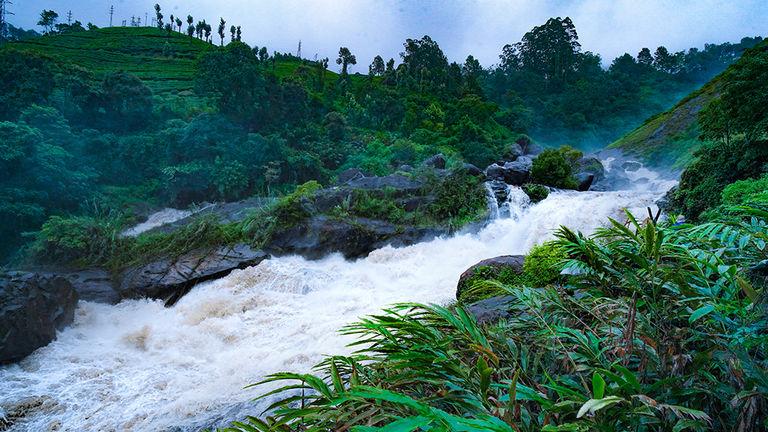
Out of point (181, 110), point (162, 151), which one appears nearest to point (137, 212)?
point (162, 151)

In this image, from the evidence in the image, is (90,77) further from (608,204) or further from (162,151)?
(608,204)

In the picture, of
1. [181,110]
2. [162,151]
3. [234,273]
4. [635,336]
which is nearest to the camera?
[635,336]

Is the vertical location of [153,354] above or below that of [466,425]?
below

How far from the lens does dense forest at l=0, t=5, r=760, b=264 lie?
48.5 ft

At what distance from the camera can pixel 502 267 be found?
6.19m

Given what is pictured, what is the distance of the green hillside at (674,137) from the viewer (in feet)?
63.9

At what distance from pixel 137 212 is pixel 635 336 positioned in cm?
1922

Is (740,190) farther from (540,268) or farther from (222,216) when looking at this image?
(222,216)

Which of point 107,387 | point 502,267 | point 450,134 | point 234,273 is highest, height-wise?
point 450,134

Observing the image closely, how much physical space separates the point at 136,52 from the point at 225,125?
3039 cm

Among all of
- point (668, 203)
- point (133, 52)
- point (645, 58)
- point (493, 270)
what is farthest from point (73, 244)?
point (645, 58)

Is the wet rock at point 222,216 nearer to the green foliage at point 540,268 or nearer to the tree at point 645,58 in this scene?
the green foliage at point 540,268

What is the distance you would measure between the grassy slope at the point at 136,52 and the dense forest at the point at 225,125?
448mm

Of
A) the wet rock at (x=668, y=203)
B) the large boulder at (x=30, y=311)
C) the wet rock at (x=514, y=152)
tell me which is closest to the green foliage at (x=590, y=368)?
the large boulder at (x=30, y=311)
